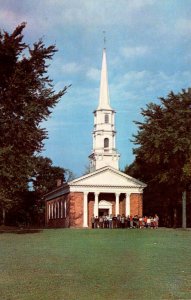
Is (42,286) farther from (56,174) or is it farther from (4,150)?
(56,174)

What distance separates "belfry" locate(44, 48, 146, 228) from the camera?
2773 inches

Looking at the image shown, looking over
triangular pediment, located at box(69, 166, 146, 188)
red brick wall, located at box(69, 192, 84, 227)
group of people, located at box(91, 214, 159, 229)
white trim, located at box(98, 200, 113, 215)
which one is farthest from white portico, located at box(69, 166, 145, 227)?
group of people, located at box(91, 214, 159, 229)

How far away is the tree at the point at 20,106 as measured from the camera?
3000 centimetres

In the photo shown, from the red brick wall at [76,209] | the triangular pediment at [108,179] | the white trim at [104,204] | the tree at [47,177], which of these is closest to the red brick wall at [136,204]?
the triangular pediment at [108,179]

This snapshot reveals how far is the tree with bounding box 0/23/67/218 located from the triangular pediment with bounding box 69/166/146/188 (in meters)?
38.5

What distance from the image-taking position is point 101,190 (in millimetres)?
71188

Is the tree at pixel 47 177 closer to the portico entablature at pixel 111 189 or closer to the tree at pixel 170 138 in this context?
the portico entablature at pixel 111 189

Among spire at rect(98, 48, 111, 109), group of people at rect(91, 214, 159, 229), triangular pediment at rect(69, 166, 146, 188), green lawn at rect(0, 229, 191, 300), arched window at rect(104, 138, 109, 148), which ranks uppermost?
spire at rect(98, 48, 111, 109)

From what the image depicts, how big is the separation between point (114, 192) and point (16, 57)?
1680 inches

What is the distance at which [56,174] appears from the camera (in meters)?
111

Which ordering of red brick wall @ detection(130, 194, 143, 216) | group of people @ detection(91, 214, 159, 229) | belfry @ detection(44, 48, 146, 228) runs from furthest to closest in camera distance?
red brick wall @ detection(130, 194, 143, 216) → belfry @ detection(44, 48, 146, 228) → group of people @ detection(91, 214, 159, 229)

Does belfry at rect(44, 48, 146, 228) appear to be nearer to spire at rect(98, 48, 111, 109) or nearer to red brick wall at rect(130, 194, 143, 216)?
red brick wall at rect(130, 194, 143, 216)

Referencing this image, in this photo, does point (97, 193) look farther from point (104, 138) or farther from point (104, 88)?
point (104, 88)

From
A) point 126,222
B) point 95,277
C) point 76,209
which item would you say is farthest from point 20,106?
point 76,209
